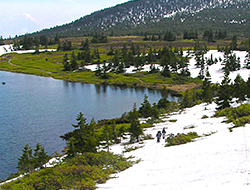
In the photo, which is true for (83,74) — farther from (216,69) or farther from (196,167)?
(196,167)

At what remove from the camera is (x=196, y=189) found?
16531 mm

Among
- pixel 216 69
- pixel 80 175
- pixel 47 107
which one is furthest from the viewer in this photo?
pixel 216 69

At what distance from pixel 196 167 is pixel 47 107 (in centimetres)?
5978

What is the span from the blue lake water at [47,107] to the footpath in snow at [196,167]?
71.5ft

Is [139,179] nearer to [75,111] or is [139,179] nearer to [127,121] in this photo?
[127,121]

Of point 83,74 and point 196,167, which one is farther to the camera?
point 83,74

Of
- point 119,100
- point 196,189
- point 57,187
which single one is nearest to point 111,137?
point 57,187

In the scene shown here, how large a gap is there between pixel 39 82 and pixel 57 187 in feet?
333

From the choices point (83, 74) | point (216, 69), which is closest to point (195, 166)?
point (216, 69)

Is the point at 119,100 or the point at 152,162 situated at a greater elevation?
the point at 152,162

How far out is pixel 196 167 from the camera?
20.4 meters

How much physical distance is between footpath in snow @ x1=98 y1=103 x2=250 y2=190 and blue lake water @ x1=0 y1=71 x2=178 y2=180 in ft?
71.5

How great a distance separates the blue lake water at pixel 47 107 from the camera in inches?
1876

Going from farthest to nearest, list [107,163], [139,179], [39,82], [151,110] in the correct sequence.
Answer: [39,82] → [151,110] → [107,163] → [139,179]
